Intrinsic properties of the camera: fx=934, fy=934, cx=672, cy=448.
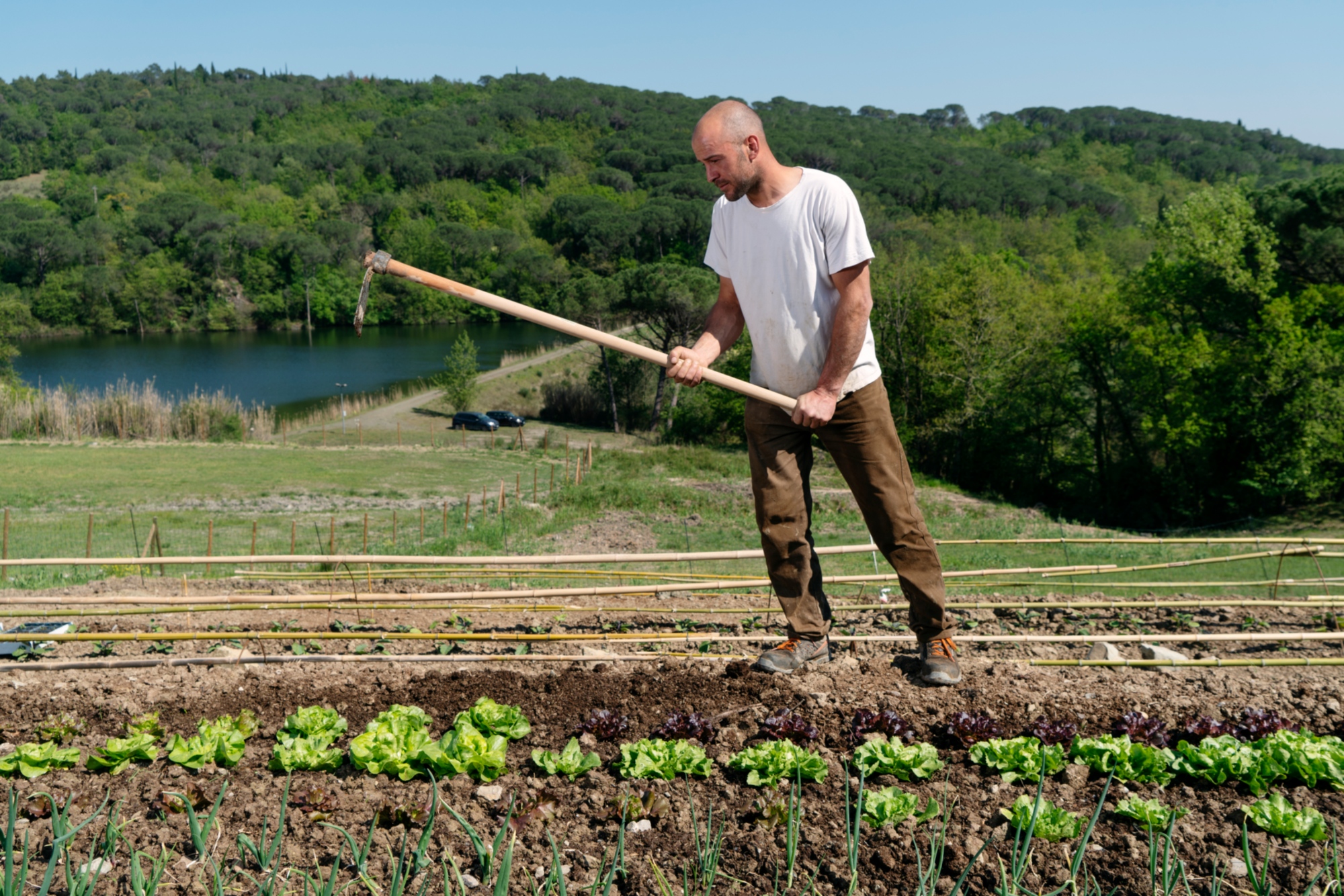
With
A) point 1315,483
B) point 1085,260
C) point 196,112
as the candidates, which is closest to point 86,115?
point 196,112

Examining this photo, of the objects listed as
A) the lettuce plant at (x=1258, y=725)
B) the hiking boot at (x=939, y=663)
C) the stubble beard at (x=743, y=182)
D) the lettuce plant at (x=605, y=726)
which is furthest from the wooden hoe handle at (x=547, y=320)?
the lettuce plant at (x=1258, y=725)

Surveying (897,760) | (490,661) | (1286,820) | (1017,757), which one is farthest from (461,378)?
(1286,820)

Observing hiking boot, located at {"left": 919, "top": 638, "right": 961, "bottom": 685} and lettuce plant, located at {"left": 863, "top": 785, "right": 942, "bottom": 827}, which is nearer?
lettuce plant, located at {"left": 863, "top": 785, "right": 942, "bottom": 827}

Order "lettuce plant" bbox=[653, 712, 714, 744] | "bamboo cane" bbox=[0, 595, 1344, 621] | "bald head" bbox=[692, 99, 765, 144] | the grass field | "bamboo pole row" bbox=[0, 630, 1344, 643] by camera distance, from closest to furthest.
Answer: "lettuce plant" bbox=[653, 712, 714, 744] < "bald head" bbox=[692, 99, 765, 144] < "bamboo pole row" bbox=[0, 630, 1344, 643] < "bamboo cane" bbox=[0, 595, 1344, 621] < the grass field

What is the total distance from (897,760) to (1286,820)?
3.95 ft

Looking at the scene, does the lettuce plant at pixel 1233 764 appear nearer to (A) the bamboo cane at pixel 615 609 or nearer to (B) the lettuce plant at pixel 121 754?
(A) the bamboo cane at pixel 615 609

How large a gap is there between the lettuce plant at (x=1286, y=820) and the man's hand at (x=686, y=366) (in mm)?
2460

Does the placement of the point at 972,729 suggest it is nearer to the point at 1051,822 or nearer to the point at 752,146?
the point at 1051,822

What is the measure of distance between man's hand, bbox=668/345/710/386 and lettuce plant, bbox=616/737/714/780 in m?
1.46

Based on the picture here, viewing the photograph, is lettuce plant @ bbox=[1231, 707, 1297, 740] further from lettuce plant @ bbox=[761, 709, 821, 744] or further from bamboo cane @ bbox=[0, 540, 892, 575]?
bamboo cane @ bbox=[0, 540, 892, 575]

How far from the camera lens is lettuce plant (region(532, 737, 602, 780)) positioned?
3.39 m

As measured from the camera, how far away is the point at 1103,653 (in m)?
4.80

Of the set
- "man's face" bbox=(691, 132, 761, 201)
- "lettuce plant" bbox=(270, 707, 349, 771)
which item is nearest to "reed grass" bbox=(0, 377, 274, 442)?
"lettuce plant" bbox=(270, 707, 349, 771)

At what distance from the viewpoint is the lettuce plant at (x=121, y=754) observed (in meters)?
3.43
